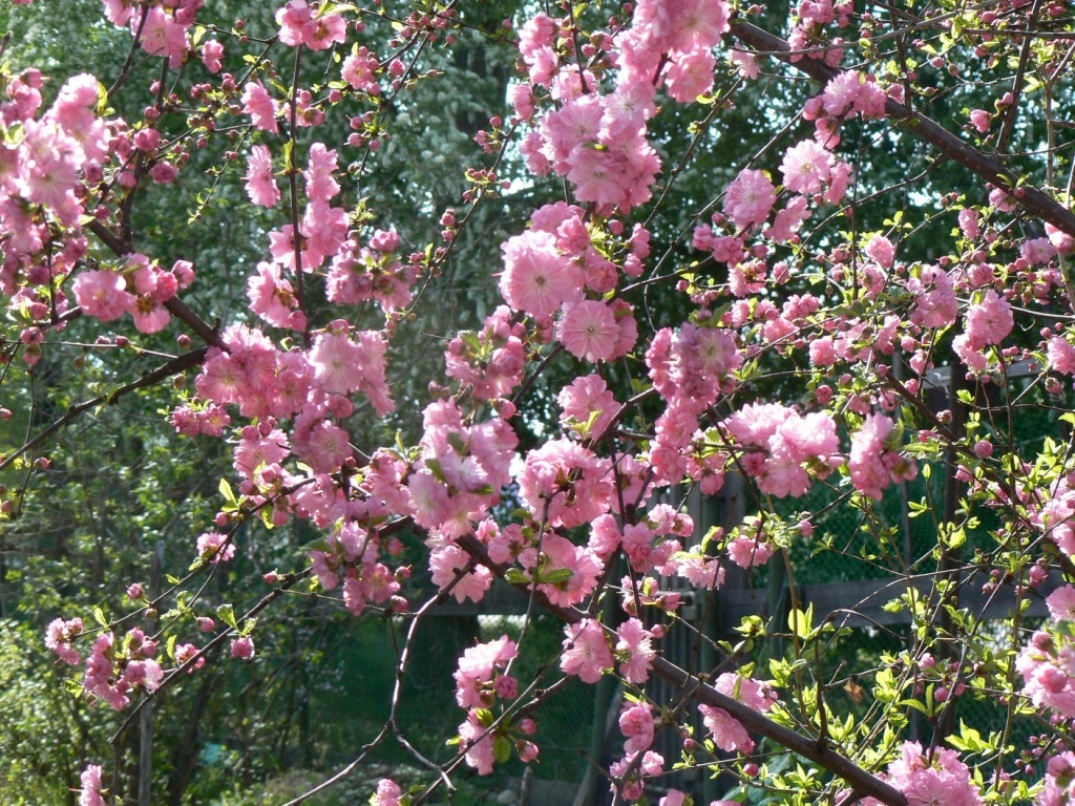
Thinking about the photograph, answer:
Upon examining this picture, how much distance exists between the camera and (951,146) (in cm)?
210

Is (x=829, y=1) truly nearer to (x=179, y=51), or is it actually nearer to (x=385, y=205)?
(x=179, y=51)

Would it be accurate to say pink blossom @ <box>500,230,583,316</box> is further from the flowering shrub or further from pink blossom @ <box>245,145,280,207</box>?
pink blossom @ <box>245,145,280,207</box>

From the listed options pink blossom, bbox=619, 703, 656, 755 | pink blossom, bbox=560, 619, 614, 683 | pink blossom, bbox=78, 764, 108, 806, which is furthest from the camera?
pink blossom, bbox=78, 764, 108, 806

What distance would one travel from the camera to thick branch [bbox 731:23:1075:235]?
204cm

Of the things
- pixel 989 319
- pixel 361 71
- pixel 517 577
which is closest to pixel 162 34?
pixel 361 71

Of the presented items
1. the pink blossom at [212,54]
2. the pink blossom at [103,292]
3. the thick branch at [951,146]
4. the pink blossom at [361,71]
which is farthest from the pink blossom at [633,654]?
the pink blossom at [212,54]

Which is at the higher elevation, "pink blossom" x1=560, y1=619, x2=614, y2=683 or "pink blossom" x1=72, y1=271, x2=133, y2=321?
"pink blossom" x1=72, y1=271, x2=133, y2=321

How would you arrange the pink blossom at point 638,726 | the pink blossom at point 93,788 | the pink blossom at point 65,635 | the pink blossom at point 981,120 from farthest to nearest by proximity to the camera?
1. the pink blossom at point 981,120
2. the pink blossom at point 65,635
3. the pink blossom at point 93,788
4. the pink blossom at point 638,726

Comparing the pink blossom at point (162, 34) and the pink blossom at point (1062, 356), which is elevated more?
the pink blossom at point (162, 34)

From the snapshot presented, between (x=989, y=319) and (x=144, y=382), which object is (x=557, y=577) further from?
(x=989, y=319)

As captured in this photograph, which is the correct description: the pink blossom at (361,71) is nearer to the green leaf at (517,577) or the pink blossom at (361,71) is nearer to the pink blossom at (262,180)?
the pink blossom at (262,180)

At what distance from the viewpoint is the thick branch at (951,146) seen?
2.04 metres

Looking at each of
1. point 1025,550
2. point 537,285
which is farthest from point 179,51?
point 1025,550

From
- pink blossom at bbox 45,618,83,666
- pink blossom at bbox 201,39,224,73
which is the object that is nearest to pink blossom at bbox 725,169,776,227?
pink blossom at bbox 201,39,224,73
